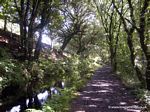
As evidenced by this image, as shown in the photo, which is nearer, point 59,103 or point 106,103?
point 59,103

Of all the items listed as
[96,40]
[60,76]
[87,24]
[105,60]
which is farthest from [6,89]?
[105,60]

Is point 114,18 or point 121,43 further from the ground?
point 114,18

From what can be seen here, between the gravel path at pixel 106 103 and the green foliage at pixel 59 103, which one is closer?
the green foliage at pixel 59 103

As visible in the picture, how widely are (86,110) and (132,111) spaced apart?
192 centimetres

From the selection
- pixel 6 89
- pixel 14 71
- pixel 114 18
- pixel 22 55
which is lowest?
pixel 6 89

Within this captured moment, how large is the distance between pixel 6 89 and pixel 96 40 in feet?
146

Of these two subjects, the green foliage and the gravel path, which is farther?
the gravel path

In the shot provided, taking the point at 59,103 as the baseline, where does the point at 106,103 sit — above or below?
below

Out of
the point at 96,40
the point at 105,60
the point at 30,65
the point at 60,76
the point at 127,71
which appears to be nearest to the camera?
the point at 30,65

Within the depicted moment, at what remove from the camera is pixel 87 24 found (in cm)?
5044

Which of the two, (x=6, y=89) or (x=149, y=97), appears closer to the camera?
(x=149, y=97)

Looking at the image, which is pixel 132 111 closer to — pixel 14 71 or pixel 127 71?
pixel 14 71

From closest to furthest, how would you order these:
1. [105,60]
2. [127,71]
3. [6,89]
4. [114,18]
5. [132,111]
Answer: [132,111], [6,89], [127,71], [114,18], [105,60]

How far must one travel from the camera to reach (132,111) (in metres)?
12.0
